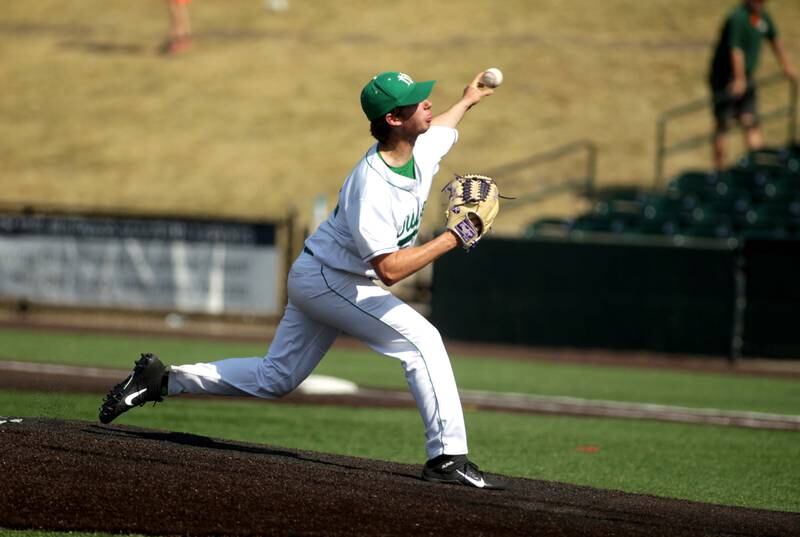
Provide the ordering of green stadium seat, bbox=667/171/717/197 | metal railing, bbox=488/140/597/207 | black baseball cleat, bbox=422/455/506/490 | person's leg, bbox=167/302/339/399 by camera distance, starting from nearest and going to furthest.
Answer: black baseball cleat, bbox=422/455/506/490 < person's leg, bbox=167/302/339/399 < green stadium seat, bbox=667/171/717/197 < metal railing, bbox=488/140/597/207

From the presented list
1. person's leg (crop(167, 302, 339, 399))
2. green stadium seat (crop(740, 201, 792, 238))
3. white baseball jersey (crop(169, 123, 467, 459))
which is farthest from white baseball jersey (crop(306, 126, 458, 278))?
green stadium seat (crop(740, 201, 792, 238))

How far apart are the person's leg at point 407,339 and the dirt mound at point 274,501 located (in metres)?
0.30

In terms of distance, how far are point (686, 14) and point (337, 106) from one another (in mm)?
10462

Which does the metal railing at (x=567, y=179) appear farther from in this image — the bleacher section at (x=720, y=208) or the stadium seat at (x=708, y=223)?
the stadium seat at (x=708, y=223)

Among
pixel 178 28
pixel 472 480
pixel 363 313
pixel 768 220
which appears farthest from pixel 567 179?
pixel 472 480

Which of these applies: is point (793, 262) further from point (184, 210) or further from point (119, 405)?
point (184, 210)

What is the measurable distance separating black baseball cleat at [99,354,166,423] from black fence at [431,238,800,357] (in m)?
12.0

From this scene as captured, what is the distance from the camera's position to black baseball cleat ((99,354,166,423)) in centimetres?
727

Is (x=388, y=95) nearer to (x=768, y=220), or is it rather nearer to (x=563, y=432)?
(x=563, y=432)

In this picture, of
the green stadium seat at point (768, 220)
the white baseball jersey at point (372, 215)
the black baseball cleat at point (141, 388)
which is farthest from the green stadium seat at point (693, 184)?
the black baseball cleat at point (141, 388)

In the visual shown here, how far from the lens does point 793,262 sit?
693 inches

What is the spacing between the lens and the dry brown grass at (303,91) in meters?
31.6

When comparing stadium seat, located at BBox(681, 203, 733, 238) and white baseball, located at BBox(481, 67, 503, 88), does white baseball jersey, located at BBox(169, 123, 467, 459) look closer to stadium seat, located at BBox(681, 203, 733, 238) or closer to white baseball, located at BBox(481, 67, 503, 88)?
white baseball, located at BBox(481, 67, 503, 88)

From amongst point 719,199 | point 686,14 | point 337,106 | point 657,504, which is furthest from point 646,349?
point 686,14
